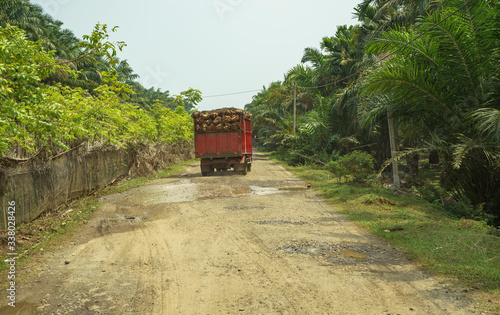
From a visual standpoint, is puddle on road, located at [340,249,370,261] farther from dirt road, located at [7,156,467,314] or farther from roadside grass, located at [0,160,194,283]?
roadside grass, located at [0,160,194,283]

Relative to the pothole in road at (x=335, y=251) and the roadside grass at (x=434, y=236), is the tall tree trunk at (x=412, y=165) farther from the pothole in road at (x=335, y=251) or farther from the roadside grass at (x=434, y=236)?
the pothole in road at (x=335, y=251)

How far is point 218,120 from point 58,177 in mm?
8934

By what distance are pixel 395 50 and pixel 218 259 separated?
713 centimetres

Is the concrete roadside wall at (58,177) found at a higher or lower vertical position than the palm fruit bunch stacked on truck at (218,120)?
lower

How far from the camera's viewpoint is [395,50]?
30.0 ft

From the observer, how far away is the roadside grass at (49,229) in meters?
5.57

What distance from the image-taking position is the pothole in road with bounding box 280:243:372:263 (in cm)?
535

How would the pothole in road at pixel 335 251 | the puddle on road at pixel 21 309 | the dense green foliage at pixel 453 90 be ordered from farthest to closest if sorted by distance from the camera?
the dense green foliage at pixel 453 90, the pothole in road at pixel 335 251, the puddle on road at pixel 21 309

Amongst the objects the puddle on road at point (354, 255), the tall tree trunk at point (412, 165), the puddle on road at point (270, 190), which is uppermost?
the tall tree trunk at point (412, 165)

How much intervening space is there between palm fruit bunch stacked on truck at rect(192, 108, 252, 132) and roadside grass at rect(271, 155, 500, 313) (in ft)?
22.7

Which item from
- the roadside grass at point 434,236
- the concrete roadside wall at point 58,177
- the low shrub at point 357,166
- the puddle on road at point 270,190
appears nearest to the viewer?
the roadside grass at point 434,236

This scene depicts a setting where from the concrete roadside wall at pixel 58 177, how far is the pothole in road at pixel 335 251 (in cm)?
498

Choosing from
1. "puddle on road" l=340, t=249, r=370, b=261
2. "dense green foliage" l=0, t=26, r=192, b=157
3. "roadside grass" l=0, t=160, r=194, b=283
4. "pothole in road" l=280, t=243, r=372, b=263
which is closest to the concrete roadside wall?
"roadside grass" l=0, t=160, r=194, b=283

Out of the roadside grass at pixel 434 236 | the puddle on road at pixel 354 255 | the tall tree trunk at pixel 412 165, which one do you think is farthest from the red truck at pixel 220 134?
the puddle on road at pixel 354 255
